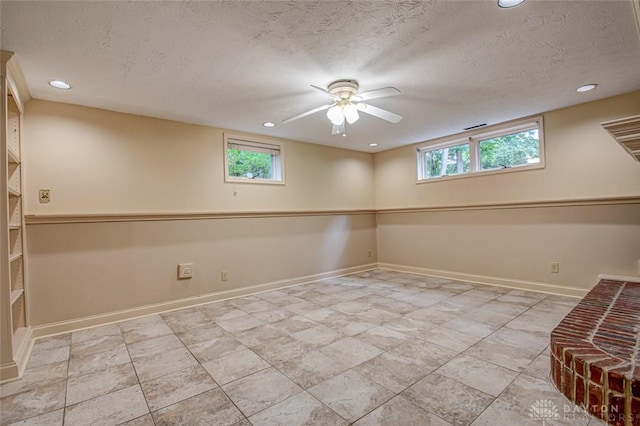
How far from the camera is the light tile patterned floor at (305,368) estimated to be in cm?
161

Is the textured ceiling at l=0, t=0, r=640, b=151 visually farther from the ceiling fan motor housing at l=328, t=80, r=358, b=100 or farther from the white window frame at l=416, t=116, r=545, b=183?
the white window frame at l=416, t=116, r=545, b=183

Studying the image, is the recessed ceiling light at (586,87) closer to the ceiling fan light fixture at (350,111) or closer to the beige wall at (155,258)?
the ceiling fan light fixture at (350,111)

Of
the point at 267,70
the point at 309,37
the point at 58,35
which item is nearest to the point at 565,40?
the point at 309,37

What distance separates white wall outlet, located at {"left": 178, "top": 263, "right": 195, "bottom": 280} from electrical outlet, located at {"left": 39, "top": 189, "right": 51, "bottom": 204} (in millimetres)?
1381

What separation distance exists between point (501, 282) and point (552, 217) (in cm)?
105

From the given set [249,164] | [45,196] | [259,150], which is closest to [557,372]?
[249,164]

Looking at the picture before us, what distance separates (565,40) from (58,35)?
11.1ft

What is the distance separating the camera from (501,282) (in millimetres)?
4152

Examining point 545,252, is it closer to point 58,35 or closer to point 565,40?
point 565,40

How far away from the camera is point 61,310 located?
291cm

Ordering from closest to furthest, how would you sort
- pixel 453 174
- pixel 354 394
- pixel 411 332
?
pixel 354 394 < pixel 411 332 < pixel 453 174

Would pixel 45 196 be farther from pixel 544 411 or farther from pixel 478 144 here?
pixel 478 144

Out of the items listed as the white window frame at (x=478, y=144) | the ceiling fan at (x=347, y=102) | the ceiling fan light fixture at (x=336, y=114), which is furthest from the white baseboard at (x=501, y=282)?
the ceiling fan light fixture at (x=336, y=114)

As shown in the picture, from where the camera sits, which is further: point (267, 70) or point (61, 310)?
point (61, 310)
